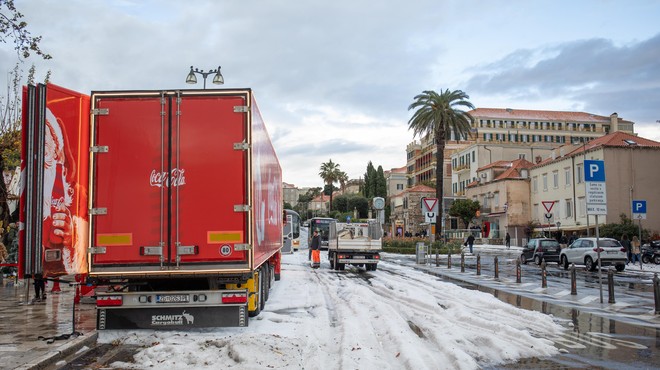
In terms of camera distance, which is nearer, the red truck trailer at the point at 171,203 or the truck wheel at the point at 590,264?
the red truck trailer at the point at 171,203

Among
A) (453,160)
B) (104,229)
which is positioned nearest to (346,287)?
(104,229)

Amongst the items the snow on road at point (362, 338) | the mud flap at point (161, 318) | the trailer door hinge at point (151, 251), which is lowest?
the snow on road at point (362, 338)

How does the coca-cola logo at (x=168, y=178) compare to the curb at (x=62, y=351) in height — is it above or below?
above

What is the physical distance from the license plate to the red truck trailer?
0.6 inches

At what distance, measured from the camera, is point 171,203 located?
9.11 m

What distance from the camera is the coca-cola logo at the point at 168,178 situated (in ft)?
29.8

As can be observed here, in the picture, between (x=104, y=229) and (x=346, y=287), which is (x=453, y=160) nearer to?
(x=346, y=287)

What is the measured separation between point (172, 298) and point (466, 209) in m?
69.6

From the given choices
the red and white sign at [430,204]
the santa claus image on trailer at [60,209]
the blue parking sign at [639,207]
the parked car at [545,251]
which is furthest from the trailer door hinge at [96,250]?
the parked car at [545,251]

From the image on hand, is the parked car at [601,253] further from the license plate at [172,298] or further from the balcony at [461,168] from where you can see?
the balcony at [461,168]

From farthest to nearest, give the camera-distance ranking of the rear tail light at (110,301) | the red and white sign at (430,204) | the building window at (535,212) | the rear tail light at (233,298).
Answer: the building window at (535,212), the red and white sign at (430,204), the rear tail light at (233,298), the rear tail light at (110,301)

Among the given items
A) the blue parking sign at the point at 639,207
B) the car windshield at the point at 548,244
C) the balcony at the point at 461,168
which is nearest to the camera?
the blue parking sign at the point at 639,207

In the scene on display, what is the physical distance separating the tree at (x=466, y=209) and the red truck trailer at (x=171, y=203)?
69.0 meters

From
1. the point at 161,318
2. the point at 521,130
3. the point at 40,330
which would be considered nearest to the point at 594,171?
the point at 161,318
